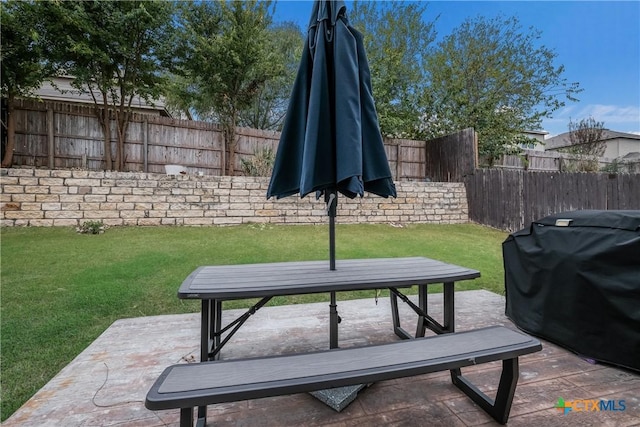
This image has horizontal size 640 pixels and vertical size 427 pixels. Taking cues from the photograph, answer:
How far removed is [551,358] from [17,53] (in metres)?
9.88

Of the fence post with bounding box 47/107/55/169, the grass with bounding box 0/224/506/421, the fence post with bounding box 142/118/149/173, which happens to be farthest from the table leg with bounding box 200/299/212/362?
the fence post with bounding box 47/107/55/169

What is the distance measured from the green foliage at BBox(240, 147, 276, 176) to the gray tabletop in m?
6.19

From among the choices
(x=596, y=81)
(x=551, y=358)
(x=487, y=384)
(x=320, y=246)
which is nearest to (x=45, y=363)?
(x=487, y=384)

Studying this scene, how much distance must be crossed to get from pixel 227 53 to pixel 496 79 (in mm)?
9509

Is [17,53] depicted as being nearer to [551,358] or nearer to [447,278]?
[447,278]

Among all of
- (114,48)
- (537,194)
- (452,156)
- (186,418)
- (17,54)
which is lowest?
(186,418)

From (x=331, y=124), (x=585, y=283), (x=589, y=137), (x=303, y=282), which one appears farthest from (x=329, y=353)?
(x=589, y=137)

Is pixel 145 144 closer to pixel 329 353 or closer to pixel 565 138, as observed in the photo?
pixel 329 353

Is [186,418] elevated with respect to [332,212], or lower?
lower

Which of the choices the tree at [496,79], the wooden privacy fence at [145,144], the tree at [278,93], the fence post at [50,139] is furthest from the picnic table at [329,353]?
the tree at [278,93]

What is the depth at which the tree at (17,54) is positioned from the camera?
249 inches

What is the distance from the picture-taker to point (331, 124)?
1.68 meters

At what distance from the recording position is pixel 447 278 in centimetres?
164

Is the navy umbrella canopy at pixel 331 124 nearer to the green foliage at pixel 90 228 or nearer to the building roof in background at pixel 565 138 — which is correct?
the green foliage at pixel 90 228
